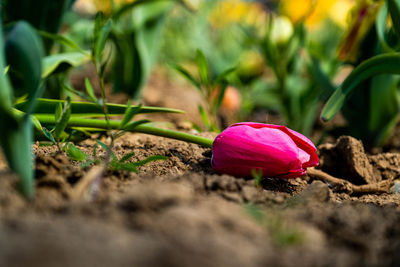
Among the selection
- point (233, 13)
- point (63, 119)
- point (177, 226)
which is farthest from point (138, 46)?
point (233, 13)

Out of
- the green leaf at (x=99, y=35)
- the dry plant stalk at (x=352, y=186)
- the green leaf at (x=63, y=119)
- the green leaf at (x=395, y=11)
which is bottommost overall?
the dry plant stalk at (x=352, y=186)

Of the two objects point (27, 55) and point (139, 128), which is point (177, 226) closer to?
point (27, 55)

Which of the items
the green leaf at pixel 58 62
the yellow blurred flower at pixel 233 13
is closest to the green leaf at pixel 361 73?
the green leaf at pixel 58 62

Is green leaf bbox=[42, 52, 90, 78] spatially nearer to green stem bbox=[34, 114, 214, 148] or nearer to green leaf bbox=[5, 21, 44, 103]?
green stem bbox=[34, 114, 214, 148]

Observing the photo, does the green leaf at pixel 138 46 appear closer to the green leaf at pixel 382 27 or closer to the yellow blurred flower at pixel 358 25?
the yellow blurred flower at pixel 358 25

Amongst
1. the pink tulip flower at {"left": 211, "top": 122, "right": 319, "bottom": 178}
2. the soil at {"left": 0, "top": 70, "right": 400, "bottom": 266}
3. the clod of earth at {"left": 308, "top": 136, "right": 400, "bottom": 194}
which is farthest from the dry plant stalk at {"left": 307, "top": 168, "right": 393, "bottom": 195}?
the soil at {"left": 0, "top": 70, "right": 400, "bottom": 266}

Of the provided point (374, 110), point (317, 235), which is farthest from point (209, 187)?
point (374, 110)
